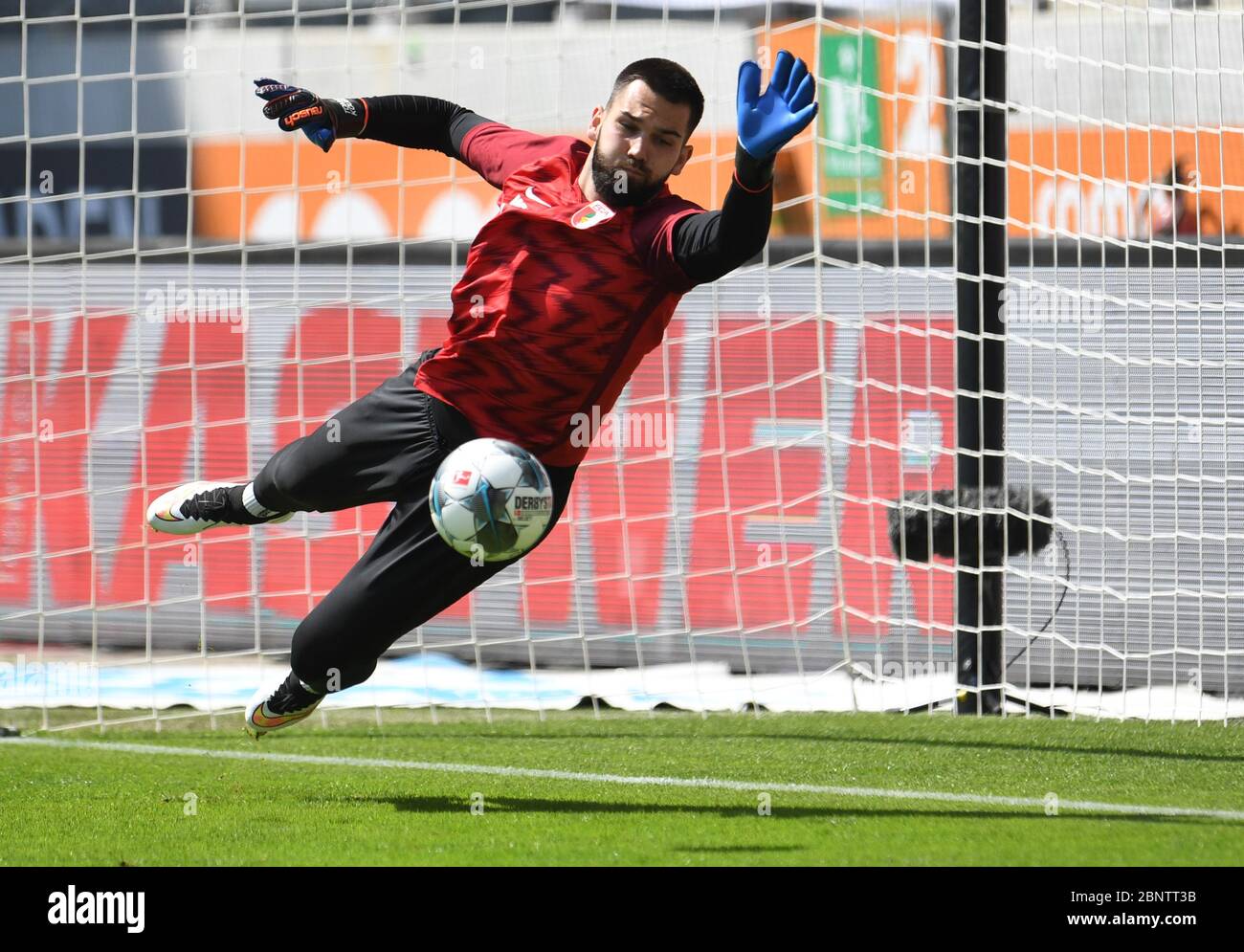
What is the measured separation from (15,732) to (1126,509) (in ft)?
17.9

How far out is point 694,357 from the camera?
8867 mm

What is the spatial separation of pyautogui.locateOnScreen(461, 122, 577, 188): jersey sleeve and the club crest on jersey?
443 mm

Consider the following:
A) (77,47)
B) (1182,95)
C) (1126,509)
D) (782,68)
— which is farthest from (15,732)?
(1182,95)

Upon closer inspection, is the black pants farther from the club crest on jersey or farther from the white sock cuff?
the club crest on jersey

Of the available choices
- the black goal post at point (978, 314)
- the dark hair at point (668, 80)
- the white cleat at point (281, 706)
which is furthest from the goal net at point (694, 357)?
the dark hair at point (668, 80)

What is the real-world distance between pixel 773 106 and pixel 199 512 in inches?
109

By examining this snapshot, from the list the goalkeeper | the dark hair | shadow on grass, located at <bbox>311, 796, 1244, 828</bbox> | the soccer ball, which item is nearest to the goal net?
the goalkeeper

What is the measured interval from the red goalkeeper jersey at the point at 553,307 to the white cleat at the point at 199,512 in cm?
99

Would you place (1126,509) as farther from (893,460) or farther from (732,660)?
(732,660)

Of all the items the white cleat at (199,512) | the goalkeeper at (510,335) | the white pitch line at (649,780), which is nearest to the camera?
the goalkeeper at (510,335)

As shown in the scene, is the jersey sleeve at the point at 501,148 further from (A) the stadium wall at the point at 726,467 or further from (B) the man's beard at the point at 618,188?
(A) the stadium wall at the point at 726,467

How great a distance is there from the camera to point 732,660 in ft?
28.1

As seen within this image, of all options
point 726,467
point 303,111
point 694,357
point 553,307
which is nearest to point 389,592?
point 553,307

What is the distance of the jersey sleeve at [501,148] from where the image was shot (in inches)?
202
